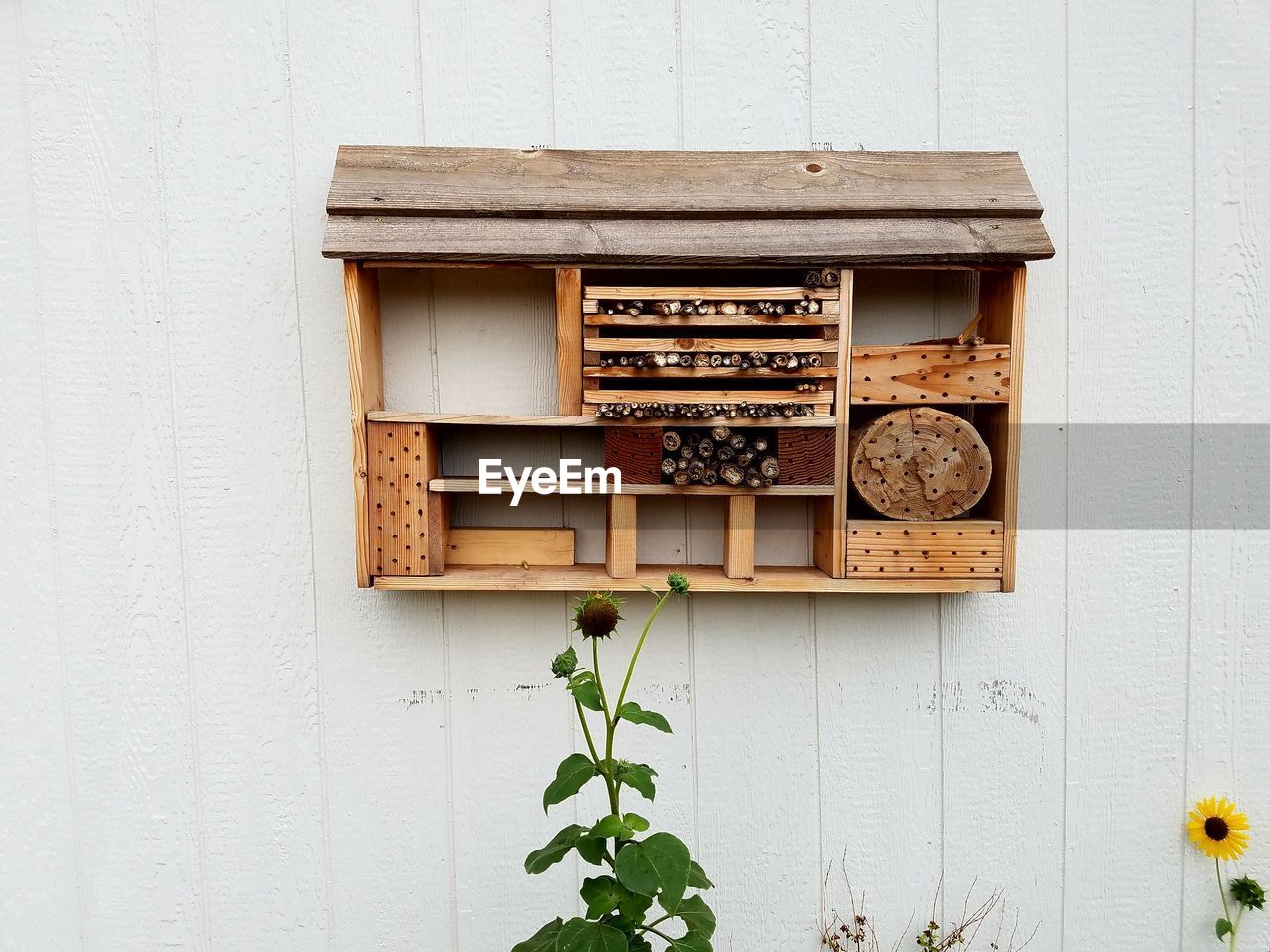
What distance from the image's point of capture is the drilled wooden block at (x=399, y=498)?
1130 mm

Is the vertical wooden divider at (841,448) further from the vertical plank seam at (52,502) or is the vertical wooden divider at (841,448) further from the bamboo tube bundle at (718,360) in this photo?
the vertical plank seam at (52,502)

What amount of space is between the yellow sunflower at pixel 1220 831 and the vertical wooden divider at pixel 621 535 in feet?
3.35

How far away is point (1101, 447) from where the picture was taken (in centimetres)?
128

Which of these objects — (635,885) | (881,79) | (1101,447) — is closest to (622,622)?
(635,885)

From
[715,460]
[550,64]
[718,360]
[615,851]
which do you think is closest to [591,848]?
[615,851]

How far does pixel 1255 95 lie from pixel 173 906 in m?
2.18

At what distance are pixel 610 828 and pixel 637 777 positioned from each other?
0.20ft

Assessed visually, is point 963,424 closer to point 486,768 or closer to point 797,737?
point 797,737

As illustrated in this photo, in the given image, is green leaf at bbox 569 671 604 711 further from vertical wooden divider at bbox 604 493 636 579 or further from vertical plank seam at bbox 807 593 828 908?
→ vertical plank seam at bbox 807 593 828 908

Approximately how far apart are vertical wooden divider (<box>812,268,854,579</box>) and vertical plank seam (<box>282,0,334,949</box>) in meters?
0.70

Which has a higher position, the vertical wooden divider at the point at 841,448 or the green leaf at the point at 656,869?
the vertical wooden divider at the point at 841,448

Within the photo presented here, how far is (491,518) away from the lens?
1279 millimetres

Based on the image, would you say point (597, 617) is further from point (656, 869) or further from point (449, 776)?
point (449, 776)

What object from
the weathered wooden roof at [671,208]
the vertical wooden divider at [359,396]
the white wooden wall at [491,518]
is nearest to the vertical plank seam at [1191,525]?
the white wooden wall at [491,518]
